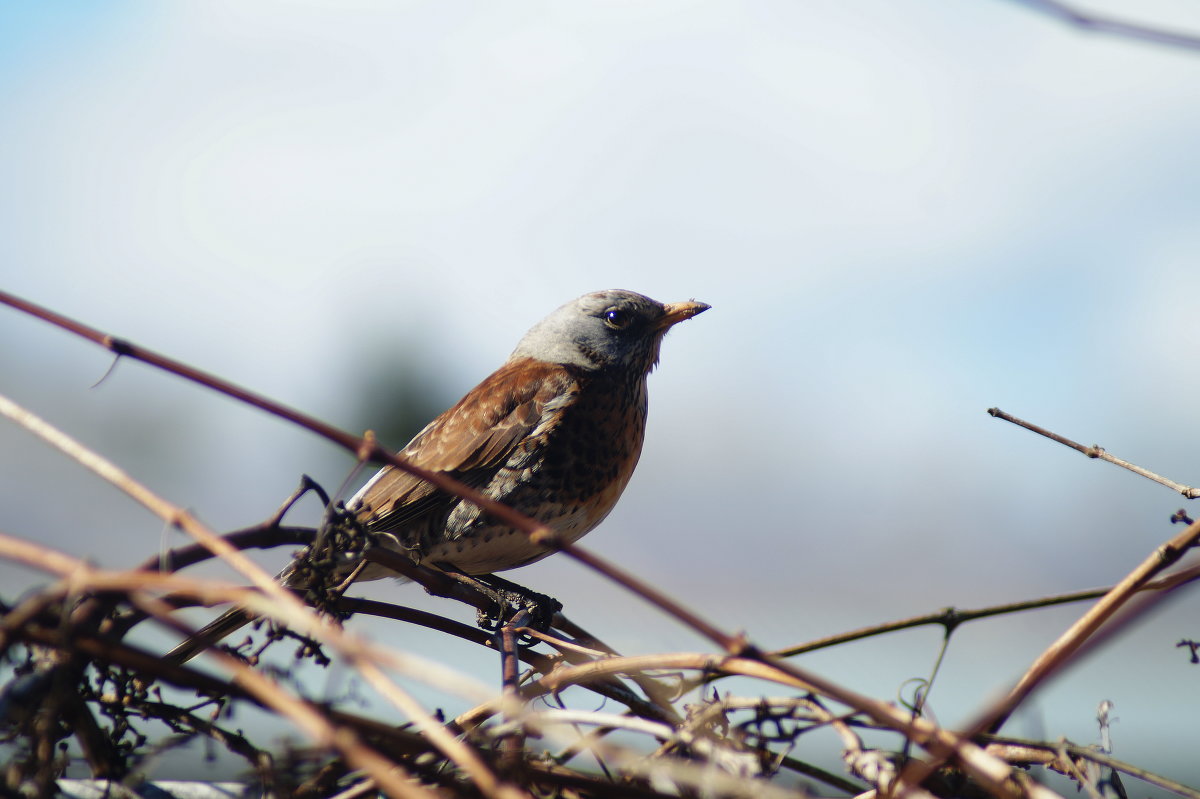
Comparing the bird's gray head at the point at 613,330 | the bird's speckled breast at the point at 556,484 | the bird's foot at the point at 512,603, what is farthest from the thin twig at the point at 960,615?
the bird's gray head at the point at 613,330

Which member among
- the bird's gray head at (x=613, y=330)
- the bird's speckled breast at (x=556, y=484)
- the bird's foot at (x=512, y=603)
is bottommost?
the bird's foot at (x=512, y=603)

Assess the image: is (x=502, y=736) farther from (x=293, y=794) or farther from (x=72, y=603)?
(x=72, y=603)

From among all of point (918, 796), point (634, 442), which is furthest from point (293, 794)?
point (634, 442)

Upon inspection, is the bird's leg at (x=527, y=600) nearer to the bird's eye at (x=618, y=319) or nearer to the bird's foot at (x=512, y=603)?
the bird's foot at (x=512, y=603)

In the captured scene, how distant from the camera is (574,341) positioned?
4492 millimetres

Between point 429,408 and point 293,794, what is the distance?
3201cm

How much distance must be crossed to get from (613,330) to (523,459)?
0.99m

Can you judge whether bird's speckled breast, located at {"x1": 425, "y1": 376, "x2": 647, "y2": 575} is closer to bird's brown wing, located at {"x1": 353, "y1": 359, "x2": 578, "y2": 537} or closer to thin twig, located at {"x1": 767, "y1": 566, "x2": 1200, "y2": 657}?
bird's brown wing, located at {"x1": 353, "y1": 359, "x2": 578, "y2": 537}

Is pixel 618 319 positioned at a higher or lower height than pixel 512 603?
higher

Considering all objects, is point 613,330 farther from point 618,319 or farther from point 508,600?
point 508,600

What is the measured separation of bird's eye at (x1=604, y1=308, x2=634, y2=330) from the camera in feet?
14.8

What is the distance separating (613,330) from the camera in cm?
452

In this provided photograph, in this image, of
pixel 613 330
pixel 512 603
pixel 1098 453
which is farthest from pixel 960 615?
pixel 613 330

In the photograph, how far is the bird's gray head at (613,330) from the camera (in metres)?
4.42
